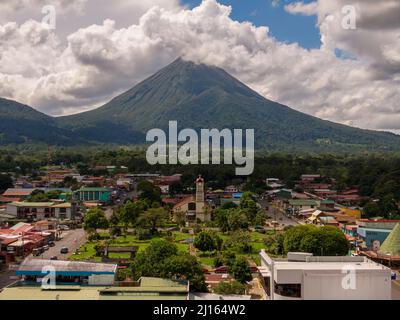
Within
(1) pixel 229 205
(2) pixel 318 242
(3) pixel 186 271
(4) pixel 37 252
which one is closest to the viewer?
(3) pixel 186 271

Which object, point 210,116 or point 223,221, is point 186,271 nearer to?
point 223,221

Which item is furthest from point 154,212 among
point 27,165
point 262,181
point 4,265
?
point 27,165

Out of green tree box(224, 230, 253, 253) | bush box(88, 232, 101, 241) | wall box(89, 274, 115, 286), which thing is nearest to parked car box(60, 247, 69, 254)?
bush box(88, 232, 101, 241)

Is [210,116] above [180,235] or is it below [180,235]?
above

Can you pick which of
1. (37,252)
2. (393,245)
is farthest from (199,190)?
(393,245)

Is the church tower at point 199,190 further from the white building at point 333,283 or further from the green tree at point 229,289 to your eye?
the white building at point 333,283

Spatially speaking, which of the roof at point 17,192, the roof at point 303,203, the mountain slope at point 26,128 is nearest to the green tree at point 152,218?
the roof at point 303,203

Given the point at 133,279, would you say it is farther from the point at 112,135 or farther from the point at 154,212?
the point at 112,135
